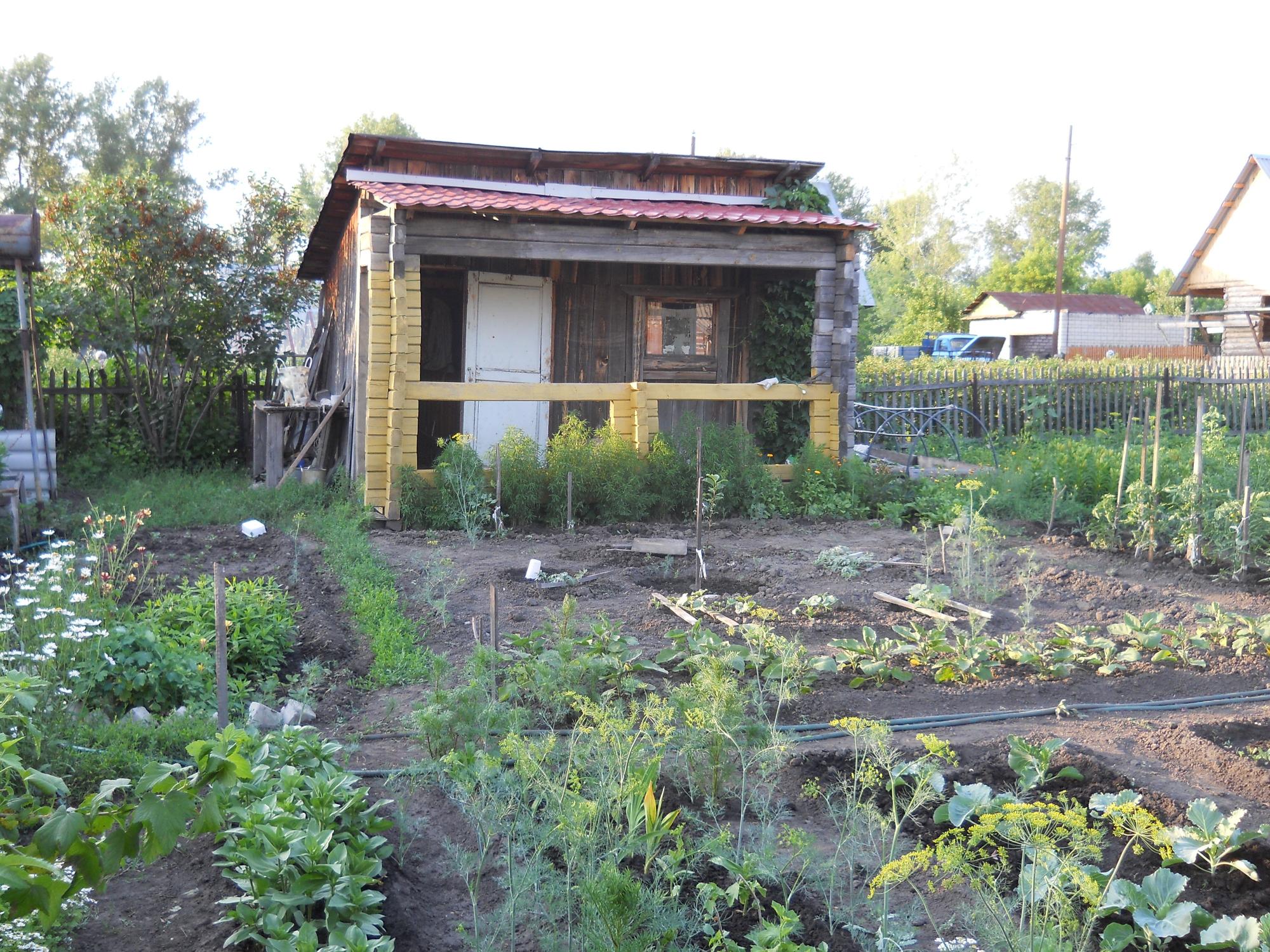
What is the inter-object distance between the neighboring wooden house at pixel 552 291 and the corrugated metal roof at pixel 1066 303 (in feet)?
126

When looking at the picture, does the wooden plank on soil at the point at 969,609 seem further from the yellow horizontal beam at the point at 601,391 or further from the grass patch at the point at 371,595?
the yellow horizontal beam at the point at 601,391

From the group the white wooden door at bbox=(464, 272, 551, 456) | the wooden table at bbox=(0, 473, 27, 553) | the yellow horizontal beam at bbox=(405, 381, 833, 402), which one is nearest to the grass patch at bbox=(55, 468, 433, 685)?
the wooden table at bbox=(0, 473, 27, 553)

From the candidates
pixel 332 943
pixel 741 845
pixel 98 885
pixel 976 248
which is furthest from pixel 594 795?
pixel 976 248

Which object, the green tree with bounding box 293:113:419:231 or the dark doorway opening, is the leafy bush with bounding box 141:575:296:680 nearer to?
the dark doorway opening

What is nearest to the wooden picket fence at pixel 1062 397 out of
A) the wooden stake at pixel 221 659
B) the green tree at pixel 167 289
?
the green tree at pixel 167 289

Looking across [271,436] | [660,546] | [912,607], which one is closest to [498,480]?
[660,546]

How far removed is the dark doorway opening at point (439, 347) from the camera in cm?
1301

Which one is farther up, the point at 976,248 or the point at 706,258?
the point at 976,248

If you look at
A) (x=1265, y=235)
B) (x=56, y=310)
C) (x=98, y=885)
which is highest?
(x=1265, y=235)

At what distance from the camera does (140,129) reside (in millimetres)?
38219

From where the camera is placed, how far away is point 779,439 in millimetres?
13328

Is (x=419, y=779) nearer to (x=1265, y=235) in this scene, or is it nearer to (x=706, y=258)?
(x=706, y=258)

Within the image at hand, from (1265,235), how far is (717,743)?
2971cm

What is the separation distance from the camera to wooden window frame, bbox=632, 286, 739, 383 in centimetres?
1328
